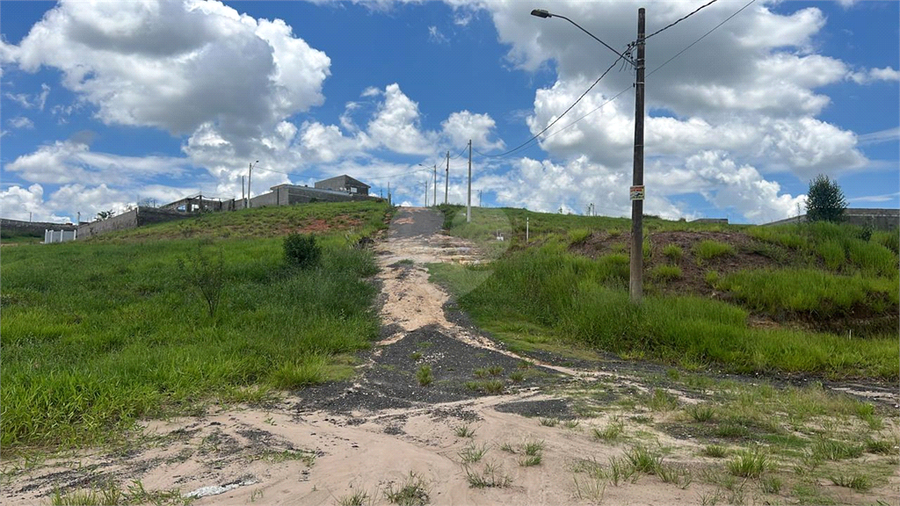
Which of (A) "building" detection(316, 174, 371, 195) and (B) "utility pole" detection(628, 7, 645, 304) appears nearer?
(B) "utility pole" detection(628, 7, 645, 304)

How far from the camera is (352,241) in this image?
66.5 feet

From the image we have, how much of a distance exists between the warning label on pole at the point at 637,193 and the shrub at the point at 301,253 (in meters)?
8.94

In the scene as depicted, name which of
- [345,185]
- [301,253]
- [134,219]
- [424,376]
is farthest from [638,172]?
[345,185]

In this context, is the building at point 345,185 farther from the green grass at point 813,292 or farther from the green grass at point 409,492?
the green grass at point 409,492

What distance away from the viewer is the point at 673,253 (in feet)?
37.6

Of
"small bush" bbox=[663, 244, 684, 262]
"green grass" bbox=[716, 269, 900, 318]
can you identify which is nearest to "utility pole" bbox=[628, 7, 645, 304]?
"green grass" bbox=[716, 269, 900, 318]

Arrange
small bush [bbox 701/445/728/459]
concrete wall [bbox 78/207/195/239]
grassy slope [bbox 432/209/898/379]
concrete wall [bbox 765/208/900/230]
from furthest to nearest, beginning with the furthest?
concrete wall [bbox 78/207/195/239] < concrete wall [bbox 765/208/900/230] < grassy slope [bbox 432/209/898/379] < small bush [bbox 701/445/728/459]

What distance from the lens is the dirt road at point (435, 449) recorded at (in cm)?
311

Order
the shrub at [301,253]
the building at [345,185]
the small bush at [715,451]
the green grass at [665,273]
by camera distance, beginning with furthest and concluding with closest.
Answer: the building at [345,185] < the shrub at [301,253] < the green grass at [665,273] < the small bush at [715,451]

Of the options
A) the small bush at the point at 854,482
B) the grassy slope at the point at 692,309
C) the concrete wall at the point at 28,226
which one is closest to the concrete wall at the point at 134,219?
the concrete wall at the point at 28,226

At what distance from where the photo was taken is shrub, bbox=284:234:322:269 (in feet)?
46.1

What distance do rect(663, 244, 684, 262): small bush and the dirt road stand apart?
5.58 metres

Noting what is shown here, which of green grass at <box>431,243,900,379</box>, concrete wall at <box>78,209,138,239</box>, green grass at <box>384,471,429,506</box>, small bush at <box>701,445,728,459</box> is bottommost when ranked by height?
green grass at <box>384,471,429,506</box>

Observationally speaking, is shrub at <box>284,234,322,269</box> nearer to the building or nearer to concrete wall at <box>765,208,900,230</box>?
concrete wall at <box>765,208,900,230</box>
